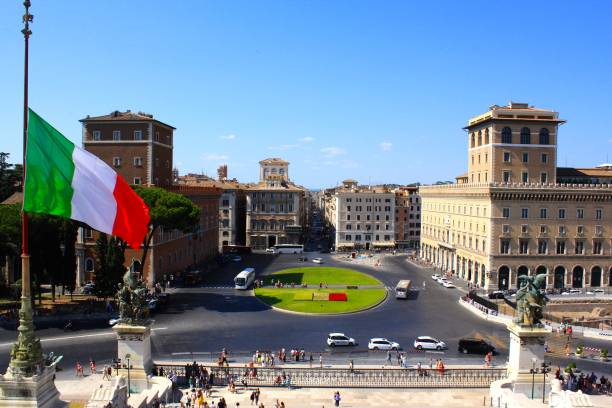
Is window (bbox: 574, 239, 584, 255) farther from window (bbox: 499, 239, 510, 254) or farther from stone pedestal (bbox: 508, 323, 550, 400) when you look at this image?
stone pedestal (bbox: 508, 323, 550, 400)

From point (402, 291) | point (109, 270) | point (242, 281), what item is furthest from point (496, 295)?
point (109, 270)

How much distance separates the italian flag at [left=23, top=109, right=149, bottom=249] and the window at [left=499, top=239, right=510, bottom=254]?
5481 centimetres

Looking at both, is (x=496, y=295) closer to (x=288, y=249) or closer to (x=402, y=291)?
(x=402, y=291)

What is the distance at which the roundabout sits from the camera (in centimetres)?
5238

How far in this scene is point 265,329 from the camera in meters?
43.7

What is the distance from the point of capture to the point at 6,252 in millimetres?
46312

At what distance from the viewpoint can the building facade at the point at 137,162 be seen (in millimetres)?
58625

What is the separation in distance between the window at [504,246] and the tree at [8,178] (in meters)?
67.4

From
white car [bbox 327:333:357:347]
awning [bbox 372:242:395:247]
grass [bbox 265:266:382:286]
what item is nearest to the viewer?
white car [bbox 327:333:357:347]

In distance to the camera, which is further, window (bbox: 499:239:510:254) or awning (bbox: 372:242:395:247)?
awning (bbox: 372:242:395:247)

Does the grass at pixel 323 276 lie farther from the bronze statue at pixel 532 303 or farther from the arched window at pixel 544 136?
the bronze statue at pixel 532 303

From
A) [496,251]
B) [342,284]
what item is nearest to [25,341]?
[342,284]

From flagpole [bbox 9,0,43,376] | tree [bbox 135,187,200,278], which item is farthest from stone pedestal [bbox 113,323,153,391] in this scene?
tree [bbox 135,187,200,278]

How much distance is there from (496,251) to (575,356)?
1050 inches
